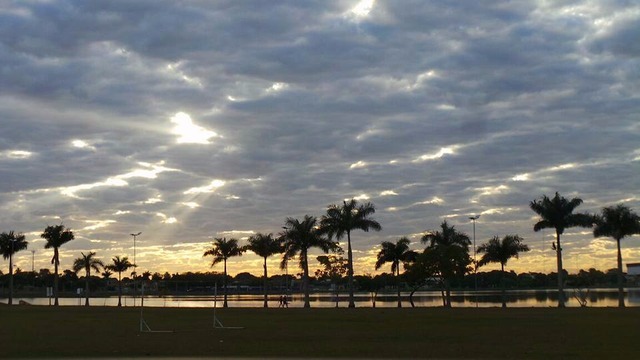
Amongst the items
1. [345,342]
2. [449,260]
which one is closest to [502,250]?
[449,260]

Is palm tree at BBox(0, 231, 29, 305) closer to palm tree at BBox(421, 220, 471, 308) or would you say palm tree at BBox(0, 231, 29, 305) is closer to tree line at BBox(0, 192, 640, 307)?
tree line at BBox(0, 192, 640, 307)

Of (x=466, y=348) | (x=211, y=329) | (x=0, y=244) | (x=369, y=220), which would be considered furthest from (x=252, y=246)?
(x=466, y=348)

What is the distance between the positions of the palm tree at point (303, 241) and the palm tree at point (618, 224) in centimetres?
2979

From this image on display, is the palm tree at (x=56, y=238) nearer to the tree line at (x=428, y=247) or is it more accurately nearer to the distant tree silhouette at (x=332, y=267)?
the tree line at (x=428, y=247)

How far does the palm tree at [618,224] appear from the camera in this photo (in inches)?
2817

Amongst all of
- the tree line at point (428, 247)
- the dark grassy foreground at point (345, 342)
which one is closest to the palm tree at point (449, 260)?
the tree line at point (428, 247)

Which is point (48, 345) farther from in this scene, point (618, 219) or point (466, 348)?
point (618, 219)

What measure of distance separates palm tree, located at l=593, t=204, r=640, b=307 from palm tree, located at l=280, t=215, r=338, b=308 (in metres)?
29.8

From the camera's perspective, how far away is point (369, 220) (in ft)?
278

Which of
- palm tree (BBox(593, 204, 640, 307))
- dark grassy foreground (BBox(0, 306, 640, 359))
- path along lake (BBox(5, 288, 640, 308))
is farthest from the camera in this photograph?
path along lake (BBox(5, 288, 640, 308))

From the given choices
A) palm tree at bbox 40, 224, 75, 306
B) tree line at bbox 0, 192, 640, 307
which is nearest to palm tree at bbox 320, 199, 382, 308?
tree line at bbox 0, 192, 640, 307

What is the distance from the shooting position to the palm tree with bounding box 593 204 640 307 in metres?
71.6

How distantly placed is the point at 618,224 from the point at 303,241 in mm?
34056

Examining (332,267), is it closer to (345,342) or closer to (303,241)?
(303,241)
